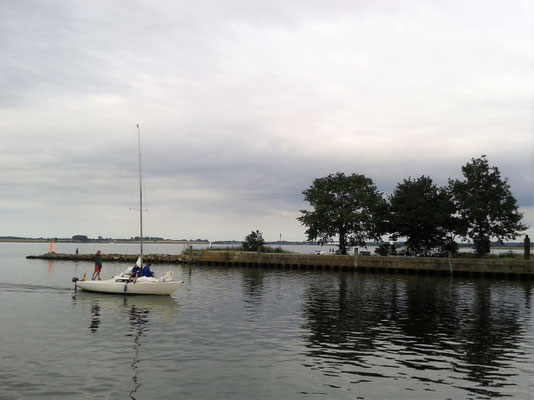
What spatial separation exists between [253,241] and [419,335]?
6375 cm

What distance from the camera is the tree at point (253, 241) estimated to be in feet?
279

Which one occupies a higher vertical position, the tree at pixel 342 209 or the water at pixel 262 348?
the tree at pixel 342 209

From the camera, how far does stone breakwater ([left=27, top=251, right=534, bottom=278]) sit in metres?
59.4

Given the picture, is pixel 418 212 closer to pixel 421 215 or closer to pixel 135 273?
pixel 421 215

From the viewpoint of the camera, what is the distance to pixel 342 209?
79.7 metres

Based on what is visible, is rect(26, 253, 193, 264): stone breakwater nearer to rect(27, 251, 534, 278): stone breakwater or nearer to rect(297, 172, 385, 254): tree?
rect(27, 251, 534, 278): stone breakwater

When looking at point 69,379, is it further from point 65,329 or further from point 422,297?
point 422,297

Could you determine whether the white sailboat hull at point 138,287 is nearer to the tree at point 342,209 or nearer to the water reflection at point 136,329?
the water reflection at point 136,329

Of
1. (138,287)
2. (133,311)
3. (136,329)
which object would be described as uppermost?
(138,287)

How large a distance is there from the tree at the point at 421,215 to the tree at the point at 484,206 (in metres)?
2.41

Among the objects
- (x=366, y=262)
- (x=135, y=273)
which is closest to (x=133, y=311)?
(x=135, y=273)

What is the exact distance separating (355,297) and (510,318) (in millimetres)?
12058

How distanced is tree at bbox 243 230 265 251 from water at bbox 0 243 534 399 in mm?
48344

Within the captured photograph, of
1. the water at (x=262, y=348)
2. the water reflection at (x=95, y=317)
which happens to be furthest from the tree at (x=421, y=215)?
the water reflection at (x=95, y=317)
